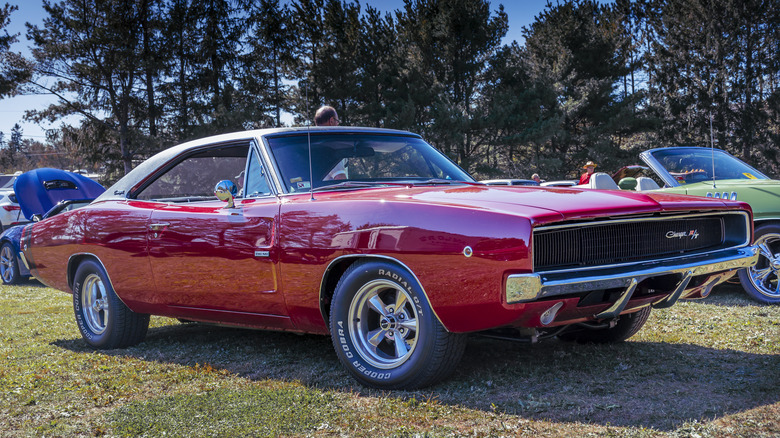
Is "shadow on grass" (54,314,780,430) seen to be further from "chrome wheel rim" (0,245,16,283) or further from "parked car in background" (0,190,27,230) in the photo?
"parked car in background" (0,190,27,230)

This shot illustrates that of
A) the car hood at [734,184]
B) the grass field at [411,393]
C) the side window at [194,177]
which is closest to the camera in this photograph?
the grass field at [411,393]

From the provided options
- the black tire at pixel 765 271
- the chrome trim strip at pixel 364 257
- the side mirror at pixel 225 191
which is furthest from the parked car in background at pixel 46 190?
the black tire at pixel 765 271

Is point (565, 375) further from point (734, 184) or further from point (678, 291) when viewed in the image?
point (734, 184)

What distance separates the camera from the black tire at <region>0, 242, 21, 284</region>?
454 inches

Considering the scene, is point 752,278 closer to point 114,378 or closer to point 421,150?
point 421,150

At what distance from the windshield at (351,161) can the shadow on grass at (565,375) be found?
1.20 m

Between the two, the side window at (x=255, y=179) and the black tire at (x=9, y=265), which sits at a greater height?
the side window at (x=255, y=179)

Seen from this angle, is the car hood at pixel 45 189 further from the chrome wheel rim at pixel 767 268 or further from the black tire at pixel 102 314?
the chrome wheel rim at pixel 767 268

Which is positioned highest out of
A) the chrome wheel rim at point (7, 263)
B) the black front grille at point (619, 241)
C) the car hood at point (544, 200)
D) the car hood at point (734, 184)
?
the car hood at point (544, 200)

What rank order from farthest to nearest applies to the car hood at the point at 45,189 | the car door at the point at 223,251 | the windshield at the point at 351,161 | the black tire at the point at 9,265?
the black tire at the point at 9,265 → the car hood at the point at 45,189 → the windshield at the point at 351,161 → the car door at the point at 223,251

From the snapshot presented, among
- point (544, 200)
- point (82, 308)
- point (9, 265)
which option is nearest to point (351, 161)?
point (544, 200)

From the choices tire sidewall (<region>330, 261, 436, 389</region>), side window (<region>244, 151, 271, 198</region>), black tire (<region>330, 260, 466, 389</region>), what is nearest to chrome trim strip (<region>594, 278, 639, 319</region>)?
black tire (<region>330, 260, 466, 389</region>)

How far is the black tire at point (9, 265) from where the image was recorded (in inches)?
454

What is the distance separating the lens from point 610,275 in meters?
3.38
